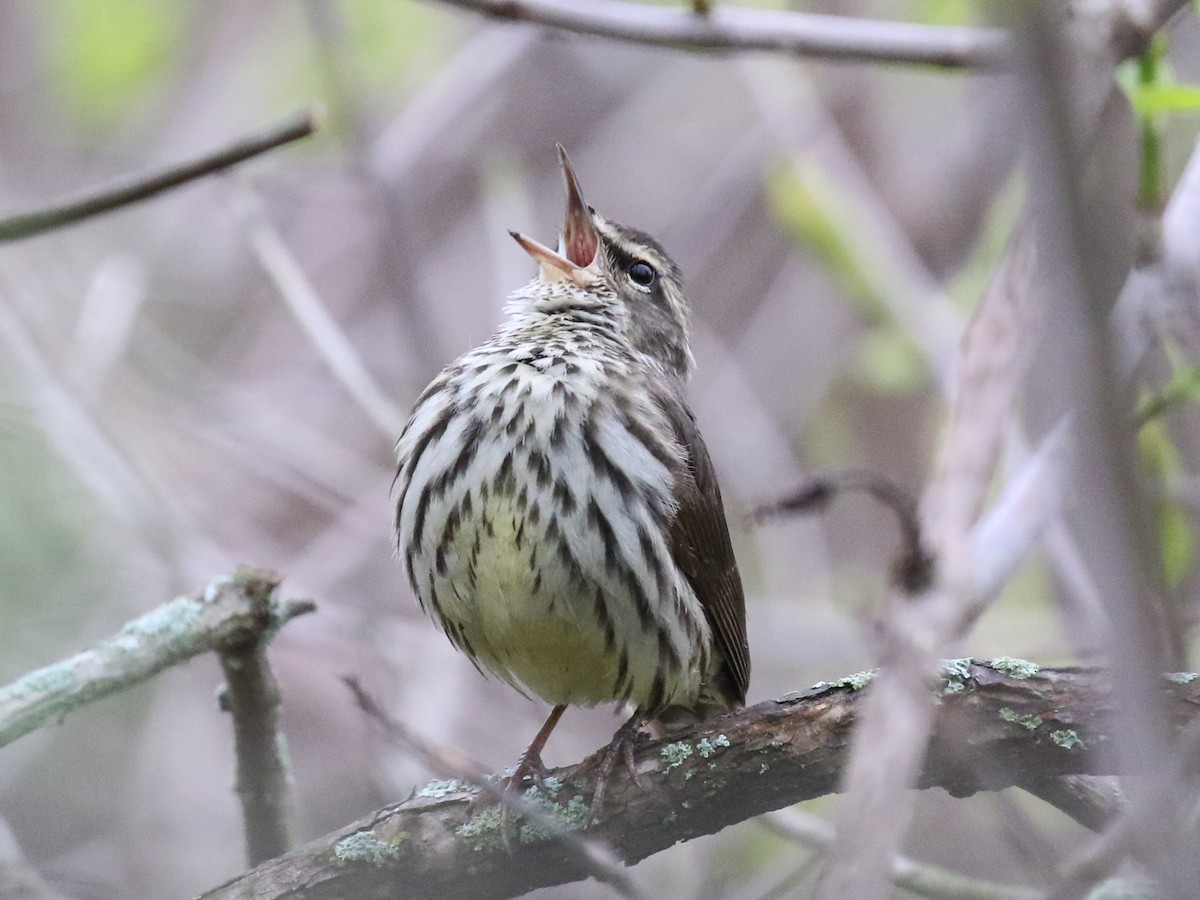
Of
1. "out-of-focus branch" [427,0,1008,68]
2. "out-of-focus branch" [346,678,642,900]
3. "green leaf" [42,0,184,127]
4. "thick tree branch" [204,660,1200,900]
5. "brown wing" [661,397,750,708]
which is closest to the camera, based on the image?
"out-of-focus branch" [346,678,642,900]

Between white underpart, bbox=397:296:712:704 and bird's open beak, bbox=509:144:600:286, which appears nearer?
white underpart, bbox=397:296:712:704

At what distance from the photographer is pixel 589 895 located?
5660mm

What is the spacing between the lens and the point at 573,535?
385cm

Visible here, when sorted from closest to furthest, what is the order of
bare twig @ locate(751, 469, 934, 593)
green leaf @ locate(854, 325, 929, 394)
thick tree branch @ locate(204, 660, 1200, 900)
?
1. bare twig @ locate(751, 469, 934, 593)
2. thick tree branch @ locate(204, 660, 1200, 900)
3. green leaf @ locate(854, 325, 929, 394)

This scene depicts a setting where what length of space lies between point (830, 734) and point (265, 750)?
155cm

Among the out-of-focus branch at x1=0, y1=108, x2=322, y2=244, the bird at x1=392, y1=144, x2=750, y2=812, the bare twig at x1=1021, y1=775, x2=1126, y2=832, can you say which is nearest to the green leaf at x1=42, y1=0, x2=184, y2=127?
the bird at x1=392, y1=144, x2=750, y2=812

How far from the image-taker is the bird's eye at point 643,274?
5.12m

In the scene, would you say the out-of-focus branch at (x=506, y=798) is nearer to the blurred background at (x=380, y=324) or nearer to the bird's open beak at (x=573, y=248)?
the blurred background at (x=380, y=324)

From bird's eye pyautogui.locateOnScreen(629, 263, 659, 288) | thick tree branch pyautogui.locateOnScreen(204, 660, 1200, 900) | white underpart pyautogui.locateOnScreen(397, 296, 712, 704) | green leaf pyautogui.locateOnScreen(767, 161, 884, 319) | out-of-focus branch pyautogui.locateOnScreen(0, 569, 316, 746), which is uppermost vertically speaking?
green leaf pyautogui.locateOnScreen(767, 161, 884, 319)

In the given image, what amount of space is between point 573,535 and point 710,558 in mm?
588

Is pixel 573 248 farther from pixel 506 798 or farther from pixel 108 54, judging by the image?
A: pixel 108 54

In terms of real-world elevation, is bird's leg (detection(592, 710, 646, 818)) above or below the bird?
below

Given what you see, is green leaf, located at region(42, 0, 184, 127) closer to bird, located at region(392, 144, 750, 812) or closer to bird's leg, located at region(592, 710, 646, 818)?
bird, located at region(392, 144, 750, 812)

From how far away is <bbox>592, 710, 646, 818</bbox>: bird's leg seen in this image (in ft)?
11.7
